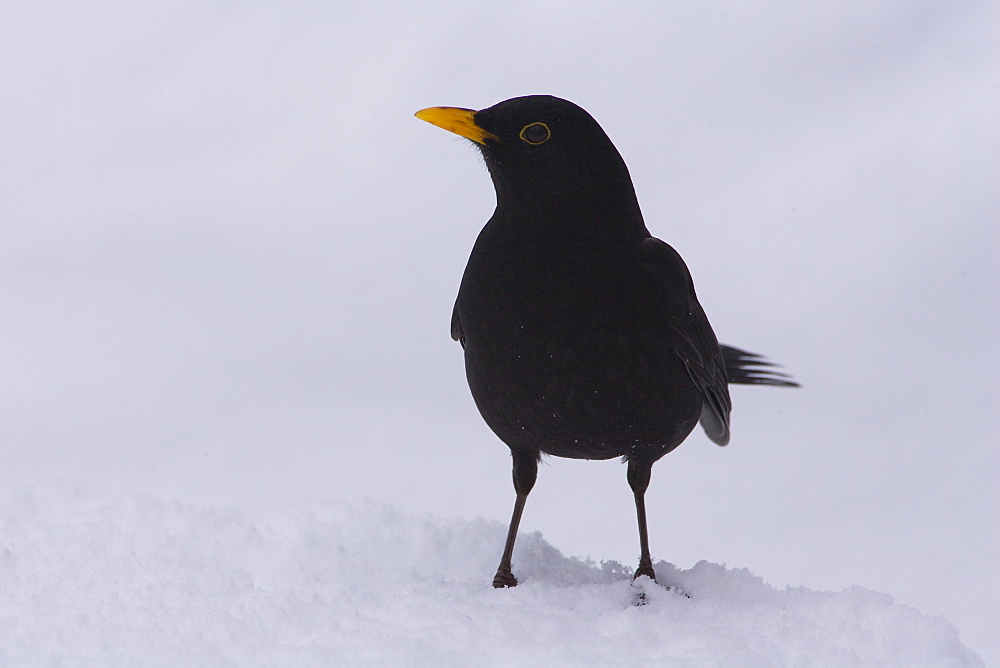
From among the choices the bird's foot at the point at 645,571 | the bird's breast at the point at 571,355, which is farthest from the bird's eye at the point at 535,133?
the bird's foot at the point at 645,571

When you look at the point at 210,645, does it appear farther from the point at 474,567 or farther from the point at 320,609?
the point at 474,567

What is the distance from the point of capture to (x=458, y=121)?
3.87 m

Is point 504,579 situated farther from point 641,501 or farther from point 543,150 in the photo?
point 543,150

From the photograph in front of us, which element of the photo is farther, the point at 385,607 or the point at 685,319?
the point at 685,319

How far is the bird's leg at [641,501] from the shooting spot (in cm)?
422

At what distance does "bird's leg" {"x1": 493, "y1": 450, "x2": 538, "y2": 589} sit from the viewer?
4.28m

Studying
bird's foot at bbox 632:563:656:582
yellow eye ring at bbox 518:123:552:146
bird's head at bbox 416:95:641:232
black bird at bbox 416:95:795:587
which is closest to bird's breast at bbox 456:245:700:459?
black bird at bbox 416:95:795:587

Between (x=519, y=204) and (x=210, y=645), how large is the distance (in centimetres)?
203

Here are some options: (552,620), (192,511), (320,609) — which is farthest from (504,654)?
(192,511)

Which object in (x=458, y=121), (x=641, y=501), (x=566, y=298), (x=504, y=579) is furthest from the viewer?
(x=641, y=501)

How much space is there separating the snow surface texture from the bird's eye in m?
1.85

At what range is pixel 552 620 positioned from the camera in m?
3.45

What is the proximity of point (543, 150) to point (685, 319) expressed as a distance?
3.20ft

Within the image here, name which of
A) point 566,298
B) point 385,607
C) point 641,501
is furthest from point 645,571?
point 566,298
